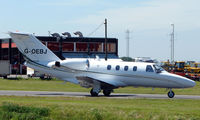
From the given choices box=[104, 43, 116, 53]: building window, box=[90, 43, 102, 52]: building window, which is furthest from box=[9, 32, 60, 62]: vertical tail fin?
box=[104, 43, 116, 53]: building window

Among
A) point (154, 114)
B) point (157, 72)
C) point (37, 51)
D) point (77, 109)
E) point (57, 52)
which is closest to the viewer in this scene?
point (154, 114)

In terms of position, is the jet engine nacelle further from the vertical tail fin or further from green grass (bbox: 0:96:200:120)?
green grass (bbox: 0:96:200:120)

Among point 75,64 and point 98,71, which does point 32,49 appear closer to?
point 75,64

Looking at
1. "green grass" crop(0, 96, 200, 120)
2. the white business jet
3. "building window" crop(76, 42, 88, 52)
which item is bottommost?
"green grass" crop(0, 96, 200, 120)

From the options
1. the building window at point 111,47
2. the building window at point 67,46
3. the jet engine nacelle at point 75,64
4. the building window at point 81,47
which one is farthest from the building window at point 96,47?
the jet engine nacelle at point 75,64

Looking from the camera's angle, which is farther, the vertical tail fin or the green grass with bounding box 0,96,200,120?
the vertical tail fin

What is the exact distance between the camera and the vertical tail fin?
128 feet

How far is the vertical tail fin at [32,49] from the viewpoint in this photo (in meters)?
39.1

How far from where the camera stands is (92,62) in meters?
38.2

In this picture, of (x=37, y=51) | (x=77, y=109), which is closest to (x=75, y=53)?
(x=37, y=51)

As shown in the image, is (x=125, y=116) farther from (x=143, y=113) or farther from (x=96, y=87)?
(x=96, y=87)

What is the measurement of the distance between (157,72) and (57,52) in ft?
223

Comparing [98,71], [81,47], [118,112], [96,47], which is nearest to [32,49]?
[98,71]

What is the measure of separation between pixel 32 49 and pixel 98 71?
599 cm
